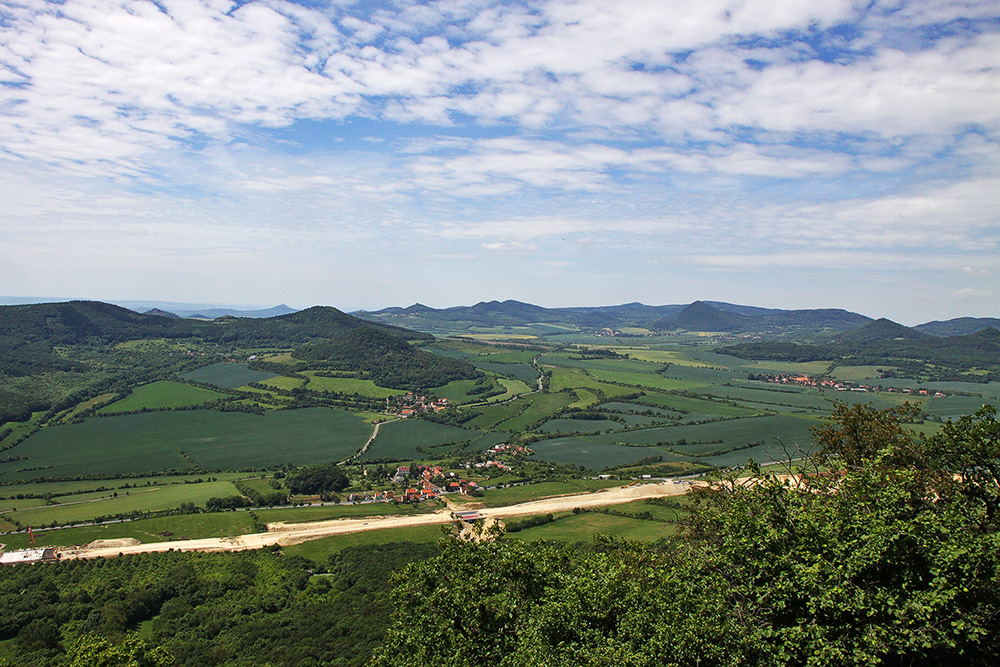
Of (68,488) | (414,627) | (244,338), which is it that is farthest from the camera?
(244,338)

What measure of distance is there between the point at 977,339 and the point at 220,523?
222 metres

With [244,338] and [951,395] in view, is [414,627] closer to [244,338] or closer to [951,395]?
[951,395]

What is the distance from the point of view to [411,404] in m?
109

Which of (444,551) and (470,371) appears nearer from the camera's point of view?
(444,551)

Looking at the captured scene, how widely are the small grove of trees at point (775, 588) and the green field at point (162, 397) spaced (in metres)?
101

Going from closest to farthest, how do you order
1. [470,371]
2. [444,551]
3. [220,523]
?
[444,551] < [220,523] < [470,371]

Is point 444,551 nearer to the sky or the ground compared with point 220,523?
nearer to the sky

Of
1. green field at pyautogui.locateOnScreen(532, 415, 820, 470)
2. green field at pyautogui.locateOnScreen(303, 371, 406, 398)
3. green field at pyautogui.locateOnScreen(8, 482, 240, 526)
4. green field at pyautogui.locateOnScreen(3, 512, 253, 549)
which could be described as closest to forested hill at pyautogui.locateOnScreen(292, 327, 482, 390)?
green field at pyautogui.locateOnScreen(303, 371, 406, 398)

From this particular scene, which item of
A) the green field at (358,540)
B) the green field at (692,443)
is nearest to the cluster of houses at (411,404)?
the green field at (692,443)

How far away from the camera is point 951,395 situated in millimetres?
115062

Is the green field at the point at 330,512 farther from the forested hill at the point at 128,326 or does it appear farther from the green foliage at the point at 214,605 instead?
the forested hill at the point at 128,326

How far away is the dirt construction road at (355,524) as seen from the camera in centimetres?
4703

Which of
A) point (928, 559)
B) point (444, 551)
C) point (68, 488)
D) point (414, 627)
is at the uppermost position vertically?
point (928, 559)

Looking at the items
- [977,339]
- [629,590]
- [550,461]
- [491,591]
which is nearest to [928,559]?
[629,590]
